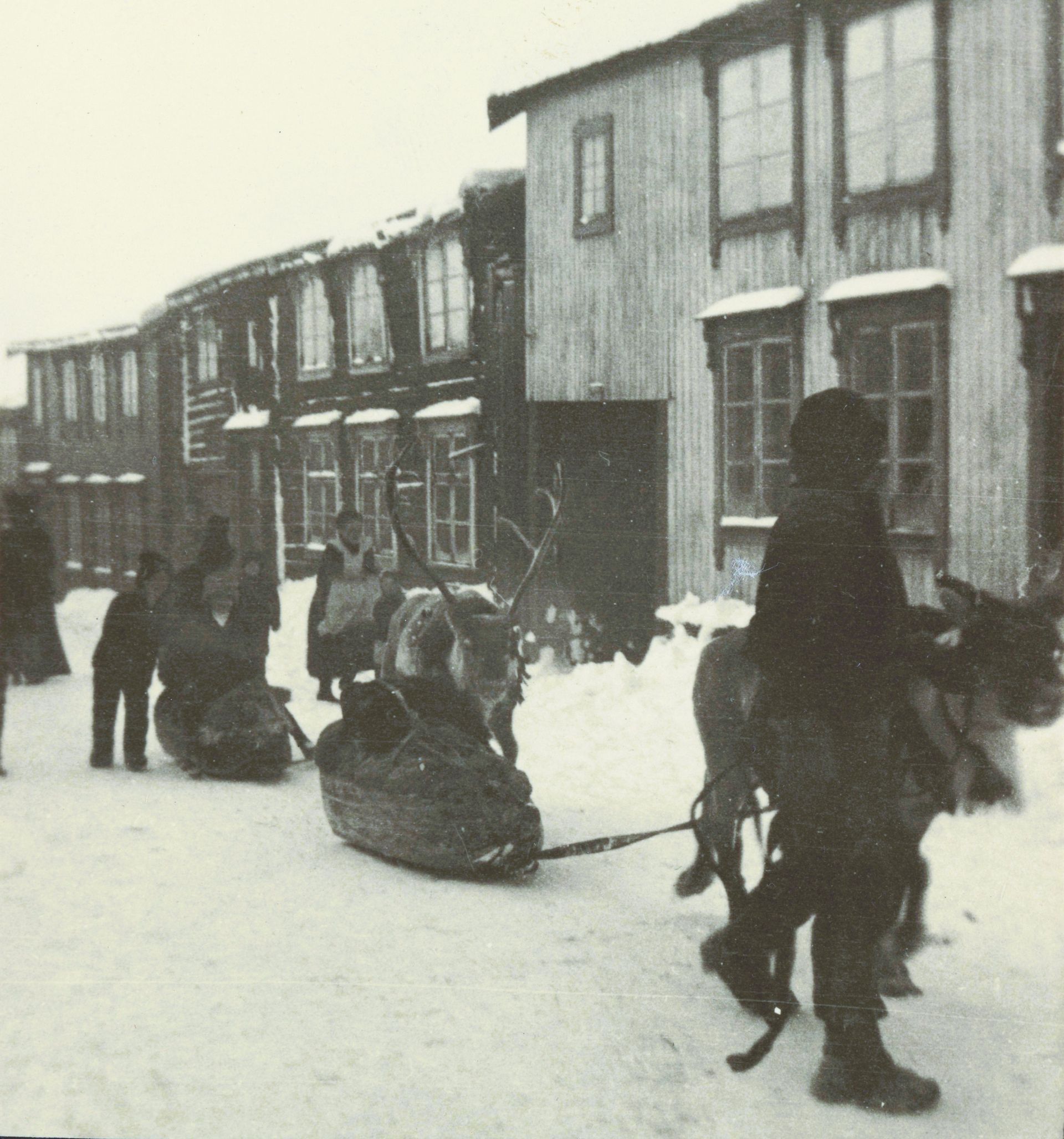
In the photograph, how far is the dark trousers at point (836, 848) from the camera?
2293 mm

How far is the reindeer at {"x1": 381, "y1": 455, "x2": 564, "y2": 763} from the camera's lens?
2.82 meters

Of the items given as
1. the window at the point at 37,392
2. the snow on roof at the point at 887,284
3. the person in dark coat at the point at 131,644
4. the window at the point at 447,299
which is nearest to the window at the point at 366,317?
the window at the point at 447,299

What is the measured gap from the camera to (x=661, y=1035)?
7.93ft

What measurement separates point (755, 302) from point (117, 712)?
6.27ft

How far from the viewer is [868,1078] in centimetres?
224

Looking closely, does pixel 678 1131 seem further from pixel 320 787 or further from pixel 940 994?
pixel 320 787

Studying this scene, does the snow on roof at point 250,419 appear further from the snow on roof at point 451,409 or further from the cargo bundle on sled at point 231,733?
the cargo bundle on sled at point 231,733

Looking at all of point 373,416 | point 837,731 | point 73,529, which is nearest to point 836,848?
point 837,731

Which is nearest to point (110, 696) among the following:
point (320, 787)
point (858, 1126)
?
point (320, 787)

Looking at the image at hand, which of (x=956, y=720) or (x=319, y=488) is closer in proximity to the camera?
(x=956, y=720)

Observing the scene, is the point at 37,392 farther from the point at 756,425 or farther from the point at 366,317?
the point at 756,425

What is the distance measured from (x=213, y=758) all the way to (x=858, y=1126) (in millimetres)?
1742

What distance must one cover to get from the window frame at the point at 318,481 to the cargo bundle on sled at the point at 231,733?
0.44m

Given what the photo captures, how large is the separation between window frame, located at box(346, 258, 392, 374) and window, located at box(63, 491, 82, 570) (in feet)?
2.60
